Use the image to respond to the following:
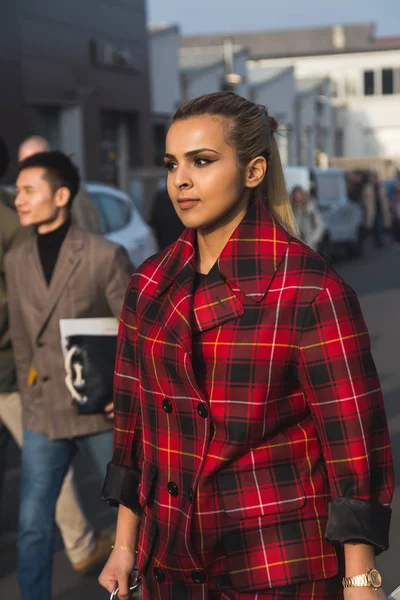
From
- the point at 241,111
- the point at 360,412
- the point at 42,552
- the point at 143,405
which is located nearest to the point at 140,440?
the point at 143,405

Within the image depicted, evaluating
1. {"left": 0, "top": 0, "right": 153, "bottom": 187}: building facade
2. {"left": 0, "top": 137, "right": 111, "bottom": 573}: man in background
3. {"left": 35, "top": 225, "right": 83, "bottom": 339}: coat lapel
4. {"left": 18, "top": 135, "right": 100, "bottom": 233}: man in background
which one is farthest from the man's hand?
{"left": 0, "top": 0, "right": 153, "bottom": 187}: building facade

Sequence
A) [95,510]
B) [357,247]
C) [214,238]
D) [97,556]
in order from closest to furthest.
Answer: [214,238] → [97,556] → [95,510] → [357,247]

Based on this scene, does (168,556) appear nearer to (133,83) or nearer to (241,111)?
(241,111)

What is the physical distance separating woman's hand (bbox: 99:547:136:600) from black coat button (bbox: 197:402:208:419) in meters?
0.48

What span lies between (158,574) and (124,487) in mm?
239

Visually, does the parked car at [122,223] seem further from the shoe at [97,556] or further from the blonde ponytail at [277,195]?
the blonde ponytail at [277,195]

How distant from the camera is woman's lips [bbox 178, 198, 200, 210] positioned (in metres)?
2.46

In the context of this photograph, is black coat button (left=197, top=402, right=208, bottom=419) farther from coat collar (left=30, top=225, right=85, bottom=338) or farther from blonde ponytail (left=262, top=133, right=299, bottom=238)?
coat collar (left=30, top=225, right=85, bottom=338)

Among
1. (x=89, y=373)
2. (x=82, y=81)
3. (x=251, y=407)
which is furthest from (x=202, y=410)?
(x=82, y=81)

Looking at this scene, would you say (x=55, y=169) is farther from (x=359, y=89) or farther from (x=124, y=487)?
(x=359, y=89)

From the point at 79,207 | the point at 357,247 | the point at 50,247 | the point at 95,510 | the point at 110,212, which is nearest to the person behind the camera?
the point at 50,247

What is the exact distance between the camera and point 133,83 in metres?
23.7

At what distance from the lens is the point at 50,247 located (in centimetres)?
433

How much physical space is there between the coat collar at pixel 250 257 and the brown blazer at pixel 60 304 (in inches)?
66.3
